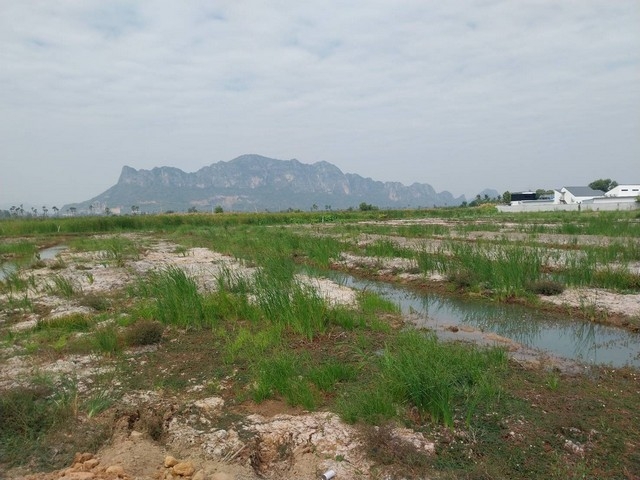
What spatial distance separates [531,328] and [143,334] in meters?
6.03

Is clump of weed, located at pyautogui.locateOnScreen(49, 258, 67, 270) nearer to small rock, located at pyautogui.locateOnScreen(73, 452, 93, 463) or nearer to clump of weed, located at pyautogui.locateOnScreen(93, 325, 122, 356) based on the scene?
clump of weed, located at pyautogui.locateOnScreen(93, 325, 122, 356)

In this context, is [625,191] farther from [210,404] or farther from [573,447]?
[210,404]

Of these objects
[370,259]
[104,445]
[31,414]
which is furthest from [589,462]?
[370,259]

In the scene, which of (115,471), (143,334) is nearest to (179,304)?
(143,334)

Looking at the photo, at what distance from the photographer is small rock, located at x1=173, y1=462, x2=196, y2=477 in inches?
128

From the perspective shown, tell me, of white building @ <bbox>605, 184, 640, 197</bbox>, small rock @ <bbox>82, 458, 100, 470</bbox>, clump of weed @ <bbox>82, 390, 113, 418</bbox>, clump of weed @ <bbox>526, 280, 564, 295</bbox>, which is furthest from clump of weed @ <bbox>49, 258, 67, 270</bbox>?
white building @ <bbox>605, 184, 640, 197</bbox>

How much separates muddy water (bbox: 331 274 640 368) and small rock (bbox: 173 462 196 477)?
4712mm

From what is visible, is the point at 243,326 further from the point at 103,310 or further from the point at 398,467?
the point at 398,467

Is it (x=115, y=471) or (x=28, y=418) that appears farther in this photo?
(x=28, y=418)

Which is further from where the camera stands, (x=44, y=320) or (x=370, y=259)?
(x=370, y=259)

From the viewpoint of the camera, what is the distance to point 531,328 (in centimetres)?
745

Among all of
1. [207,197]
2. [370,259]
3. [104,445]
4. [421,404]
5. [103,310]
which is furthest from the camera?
[207,197]

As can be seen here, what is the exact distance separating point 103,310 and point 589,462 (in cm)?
781

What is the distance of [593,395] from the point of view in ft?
14.8
